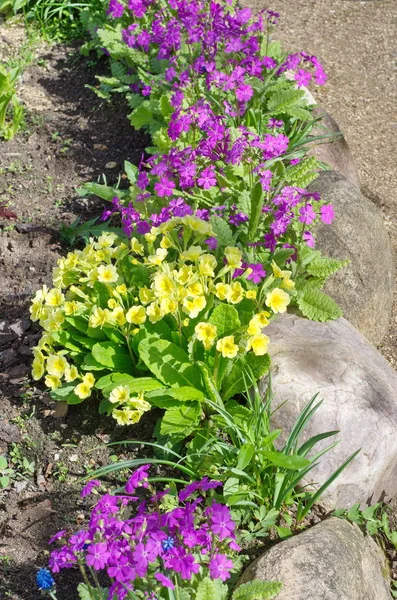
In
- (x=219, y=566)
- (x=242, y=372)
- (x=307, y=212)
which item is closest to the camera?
(x=219, y=566)

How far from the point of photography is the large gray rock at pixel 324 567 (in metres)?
2.61

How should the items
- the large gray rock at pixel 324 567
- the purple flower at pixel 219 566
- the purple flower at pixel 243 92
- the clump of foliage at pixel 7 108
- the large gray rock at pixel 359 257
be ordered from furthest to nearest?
the clump of foliage at pixel 7 108 < the purple flower at pixel 243 92 < the large gray rock at pixel 359 257 < the large gray rock at pixel 324 567 < the purple flower at pixel 219 566

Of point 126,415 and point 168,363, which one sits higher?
point 168,363

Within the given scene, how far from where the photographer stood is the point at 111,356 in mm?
3312

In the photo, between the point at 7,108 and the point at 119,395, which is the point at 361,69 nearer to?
the point at 7,108

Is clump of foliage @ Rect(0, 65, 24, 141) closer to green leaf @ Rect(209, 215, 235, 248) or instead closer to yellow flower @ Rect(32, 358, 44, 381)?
green leaf @ Rect(209, 215, 235, 248)

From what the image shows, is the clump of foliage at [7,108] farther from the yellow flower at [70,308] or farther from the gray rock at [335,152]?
the yellow flower at [70,308]

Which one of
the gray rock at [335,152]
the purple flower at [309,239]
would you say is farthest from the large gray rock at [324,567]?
the gray rock at [335,152]

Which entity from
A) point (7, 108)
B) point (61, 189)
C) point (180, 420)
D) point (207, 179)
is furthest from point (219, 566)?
point (7, 108)

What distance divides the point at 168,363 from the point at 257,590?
96cm

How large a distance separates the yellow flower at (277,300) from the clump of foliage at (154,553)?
935 millimetres

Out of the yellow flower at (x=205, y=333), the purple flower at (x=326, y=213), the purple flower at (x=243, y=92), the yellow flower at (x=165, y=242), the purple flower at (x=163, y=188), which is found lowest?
the yellow flower at (x=205, y=333)

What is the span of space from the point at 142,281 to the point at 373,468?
1.18 m

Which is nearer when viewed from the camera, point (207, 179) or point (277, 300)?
point (277, 300)
